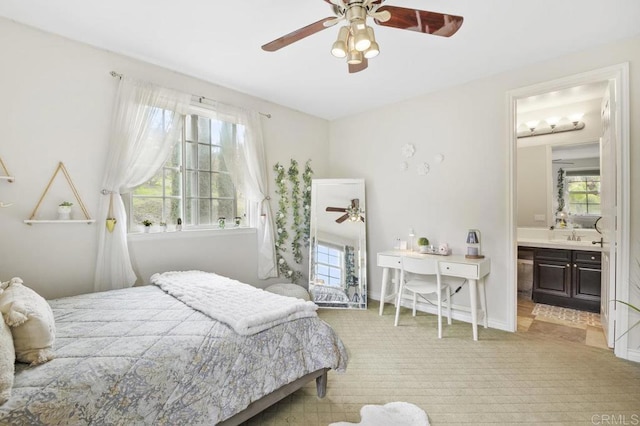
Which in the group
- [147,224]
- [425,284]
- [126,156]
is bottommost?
[425,284]

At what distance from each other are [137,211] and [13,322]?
5.57 feet

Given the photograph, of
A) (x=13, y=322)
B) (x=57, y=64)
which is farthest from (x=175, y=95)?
(x=13, y=322)

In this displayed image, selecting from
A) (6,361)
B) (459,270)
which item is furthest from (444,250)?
(6,361)

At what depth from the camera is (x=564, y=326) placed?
→ 3205mm

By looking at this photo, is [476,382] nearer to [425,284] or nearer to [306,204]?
[425,284]

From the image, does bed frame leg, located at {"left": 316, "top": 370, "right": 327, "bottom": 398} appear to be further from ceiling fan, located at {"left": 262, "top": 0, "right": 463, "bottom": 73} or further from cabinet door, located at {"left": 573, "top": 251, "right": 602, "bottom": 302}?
cabinet door, located at {"left": 573, "top": 251, "right": 602, "bottom": 302}

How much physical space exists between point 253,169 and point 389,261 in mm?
1904

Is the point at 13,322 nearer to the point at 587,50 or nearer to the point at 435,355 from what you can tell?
the point at 435,355

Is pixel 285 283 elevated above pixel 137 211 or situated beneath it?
situated beneath

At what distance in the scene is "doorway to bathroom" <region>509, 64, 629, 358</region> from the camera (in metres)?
2.54

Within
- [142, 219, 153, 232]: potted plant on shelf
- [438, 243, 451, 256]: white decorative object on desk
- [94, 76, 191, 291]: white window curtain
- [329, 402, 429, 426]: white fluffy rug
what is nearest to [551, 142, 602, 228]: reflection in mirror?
[438, 243, 451, 256]: white decorative object on desk

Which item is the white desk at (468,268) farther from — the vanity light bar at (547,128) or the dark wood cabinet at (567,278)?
the vanity light bar at (547,128)

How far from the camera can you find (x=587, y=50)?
2635mm

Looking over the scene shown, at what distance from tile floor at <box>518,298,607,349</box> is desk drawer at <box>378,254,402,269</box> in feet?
4.50
